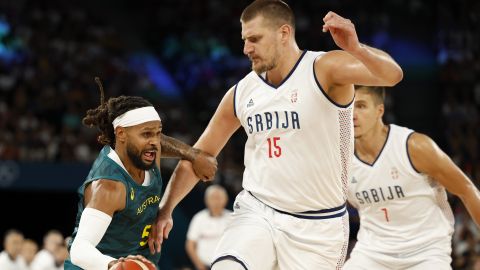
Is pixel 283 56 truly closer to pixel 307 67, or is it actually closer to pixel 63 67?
pixel 307 67

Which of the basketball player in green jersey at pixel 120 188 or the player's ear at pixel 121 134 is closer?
the basketball player in green jersey at pixel 120 188

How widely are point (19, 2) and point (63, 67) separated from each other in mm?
2690

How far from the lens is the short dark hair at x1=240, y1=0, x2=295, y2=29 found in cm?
539

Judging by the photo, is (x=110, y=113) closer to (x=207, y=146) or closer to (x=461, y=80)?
(x=207, y=146)

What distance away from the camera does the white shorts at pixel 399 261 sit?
6316 mm

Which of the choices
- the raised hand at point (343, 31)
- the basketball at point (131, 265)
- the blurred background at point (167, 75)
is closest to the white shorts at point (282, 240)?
the basketball at point (131, 265)

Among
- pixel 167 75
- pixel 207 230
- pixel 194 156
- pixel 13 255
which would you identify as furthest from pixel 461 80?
pixel 194 156

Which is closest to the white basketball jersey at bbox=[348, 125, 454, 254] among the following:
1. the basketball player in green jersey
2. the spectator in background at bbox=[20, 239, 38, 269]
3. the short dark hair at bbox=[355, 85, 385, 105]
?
the short dark hair at bbox=[355, 85, 385, 105]

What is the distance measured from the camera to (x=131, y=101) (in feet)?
17.8

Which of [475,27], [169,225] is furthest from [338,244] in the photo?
Answer: [475,27]

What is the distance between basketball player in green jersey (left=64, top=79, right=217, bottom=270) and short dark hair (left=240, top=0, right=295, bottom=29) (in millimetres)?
936

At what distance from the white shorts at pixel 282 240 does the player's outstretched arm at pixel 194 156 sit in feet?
2.08

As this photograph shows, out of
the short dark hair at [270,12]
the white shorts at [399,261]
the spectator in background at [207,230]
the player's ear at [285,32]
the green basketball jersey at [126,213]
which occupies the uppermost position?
the short dark hair at [270,12]

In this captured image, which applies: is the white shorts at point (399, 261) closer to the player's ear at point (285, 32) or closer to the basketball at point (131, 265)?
the player's ear at point (285, 32)
